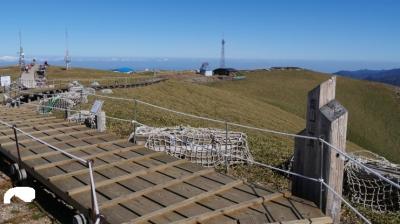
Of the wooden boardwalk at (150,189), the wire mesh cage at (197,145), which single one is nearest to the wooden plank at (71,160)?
the wooden boardwalk at (150,189)

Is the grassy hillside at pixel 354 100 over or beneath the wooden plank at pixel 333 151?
beneath

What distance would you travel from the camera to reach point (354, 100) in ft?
252

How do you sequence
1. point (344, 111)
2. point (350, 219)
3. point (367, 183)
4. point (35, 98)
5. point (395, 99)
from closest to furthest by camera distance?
point (344, 111)
point (350, 219)
point (367, 183)
point (35, 98)
point (395, 99)

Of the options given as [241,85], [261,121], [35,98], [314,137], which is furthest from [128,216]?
[241,85]

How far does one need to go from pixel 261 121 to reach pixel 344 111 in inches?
1370

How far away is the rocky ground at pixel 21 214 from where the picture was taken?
838 cm

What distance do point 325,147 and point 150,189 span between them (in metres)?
3.42

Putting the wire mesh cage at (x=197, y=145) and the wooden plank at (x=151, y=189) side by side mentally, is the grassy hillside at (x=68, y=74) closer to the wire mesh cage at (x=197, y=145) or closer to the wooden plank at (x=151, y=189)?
the wire mesh cage at (x=197, y=145)

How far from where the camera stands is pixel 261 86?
79.3 m

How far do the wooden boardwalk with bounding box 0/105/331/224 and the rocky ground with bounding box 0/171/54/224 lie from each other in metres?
0.57

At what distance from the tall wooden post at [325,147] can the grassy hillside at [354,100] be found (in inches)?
1766

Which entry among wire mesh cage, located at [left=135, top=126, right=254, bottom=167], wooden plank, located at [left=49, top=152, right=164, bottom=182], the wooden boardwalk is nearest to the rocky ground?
the wooden boardwalk

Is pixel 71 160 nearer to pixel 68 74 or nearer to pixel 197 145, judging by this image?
pixel 197 145

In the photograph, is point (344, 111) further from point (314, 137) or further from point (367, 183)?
point (367, 183)
